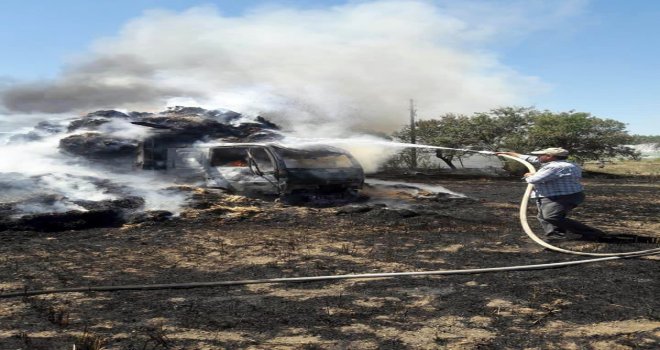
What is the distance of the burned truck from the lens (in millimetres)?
9312

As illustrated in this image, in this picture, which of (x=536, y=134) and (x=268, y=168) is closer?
(x=268, y=168)

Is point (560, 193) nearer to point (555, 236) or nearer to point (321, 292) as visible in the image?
point (555, 236)

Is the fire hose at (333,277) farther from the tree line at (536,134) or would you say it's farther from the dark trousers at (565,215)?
the tree line at (536,134)

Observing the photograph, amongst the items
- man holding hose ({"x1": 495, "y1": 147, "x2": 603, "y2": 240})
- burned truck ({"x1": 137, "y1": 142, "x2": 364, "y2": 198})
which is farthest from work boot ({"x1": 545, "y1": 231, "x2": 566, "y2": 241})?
burned truck ({"x1": 137, "y1": 142, "x2": 364, "y2": 198})

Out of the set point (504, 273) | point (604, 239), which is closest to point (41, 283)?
A: point (504, 273)

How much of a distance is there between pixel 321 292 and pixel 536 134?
24355 mm

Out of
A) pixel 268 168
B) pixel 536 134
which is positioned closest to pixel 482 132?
pixel 536 134

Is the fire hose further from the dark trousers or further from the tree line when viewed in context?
the tree line

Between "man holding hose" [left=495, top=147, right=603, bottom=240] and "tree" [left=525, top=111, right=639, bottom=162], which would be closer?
"man holding hose" [left=495, top=147, right=603, bottom=240]

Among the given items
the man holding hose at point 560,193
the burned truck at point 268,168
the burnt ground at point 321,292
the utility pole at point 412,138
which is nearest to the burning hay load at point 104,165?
the burned truck at point 268,168

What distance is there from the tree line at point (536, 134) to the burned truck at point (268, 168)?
18242mm

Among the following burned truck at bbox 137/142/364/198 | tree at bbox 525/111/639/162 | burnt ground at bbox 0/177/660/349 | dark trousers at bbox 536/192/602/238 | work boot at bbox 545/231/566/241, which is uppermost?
tree at bbox 525/111/639/162

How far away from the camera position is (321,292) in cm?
452

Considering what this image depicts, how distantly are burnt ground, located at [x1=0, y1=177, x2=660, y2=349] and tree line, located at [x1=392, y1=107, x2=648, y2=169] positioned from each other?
18856mm
